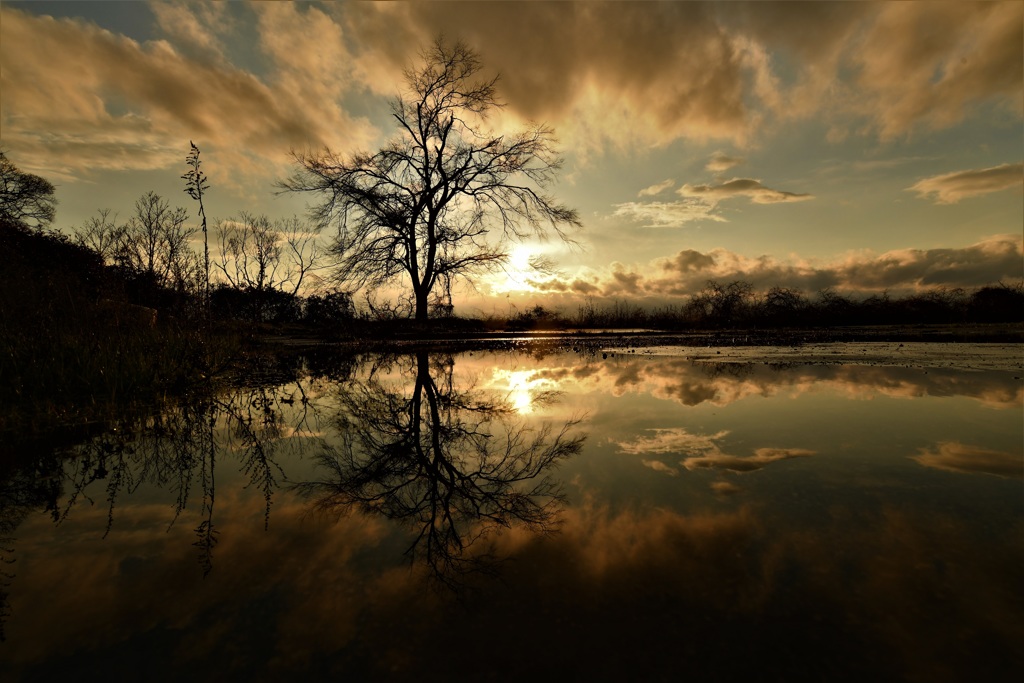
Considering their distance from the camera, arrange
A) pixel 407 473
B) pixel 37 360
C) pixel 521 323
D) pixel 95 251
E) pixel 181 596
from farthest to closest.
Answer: pixel 521 323
pixel 95 251
pixel 37 360
pixel 407 473
pixel 181 596

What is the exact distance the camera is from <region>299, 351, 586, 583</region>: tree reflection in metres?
2.63

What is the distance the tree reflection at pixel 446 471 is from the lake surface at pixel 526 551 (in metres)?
0.03

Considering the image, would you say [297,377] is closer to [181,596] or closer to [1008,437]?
[181,596]

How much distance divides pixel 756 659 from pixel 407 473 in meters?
2.58

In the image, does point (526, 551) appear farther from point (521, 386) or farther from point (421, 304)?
point (421, 304)

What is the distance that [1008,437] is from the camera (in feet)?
14.0

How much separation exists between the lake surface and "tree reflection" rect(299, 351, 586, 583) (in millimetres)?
27

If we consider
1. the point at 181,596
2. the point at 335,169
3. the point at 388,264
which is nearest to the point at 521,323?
the point at 388,264

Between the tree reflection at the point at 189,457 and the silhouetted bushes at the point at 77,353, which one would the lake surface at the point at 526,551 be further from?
the silhouetted bushes at the point at 77,353

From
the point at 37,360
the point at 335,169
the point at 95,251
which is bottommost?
the point at 37,360

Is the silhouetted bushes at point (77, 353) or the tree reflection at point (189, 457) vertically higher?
the silhouetted bushes at point (77, 353)

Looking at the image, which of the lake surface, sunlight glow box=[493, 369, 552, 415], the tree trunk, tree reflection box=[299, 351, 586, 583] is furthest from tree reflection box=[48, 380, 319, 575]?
the tree trunk

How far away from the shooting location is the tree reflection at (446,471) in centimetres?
263

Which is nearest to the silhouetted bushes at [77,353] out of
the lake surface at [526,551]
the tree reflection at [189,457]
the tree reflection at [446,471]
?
the tree reflection at [189,457]
